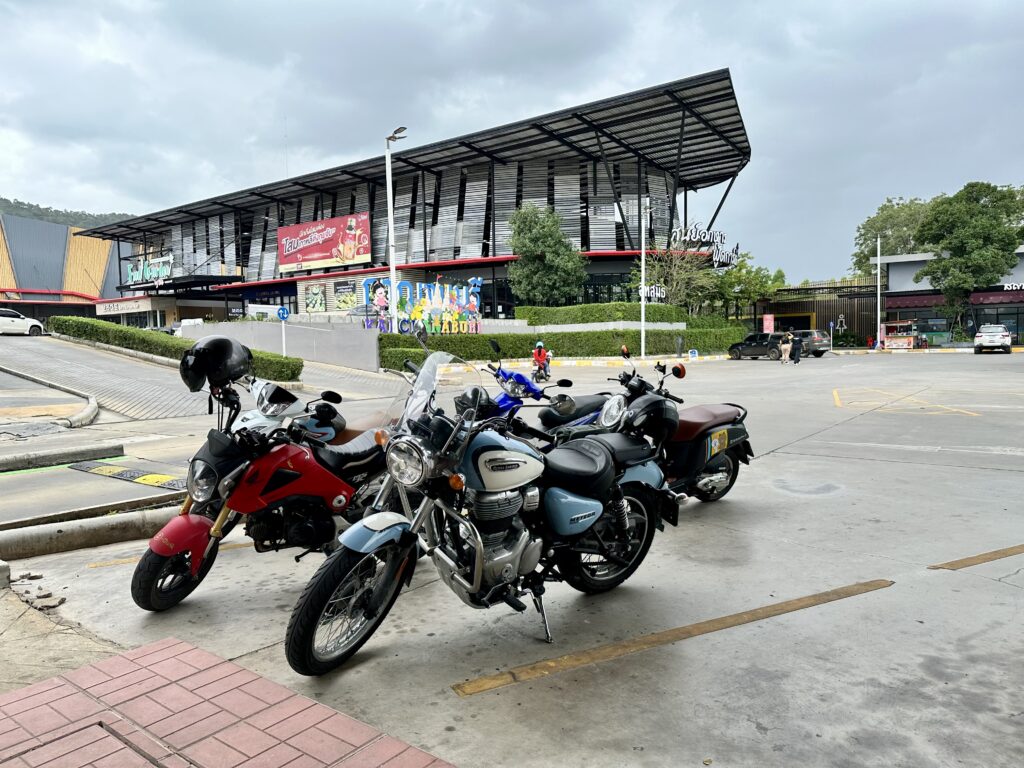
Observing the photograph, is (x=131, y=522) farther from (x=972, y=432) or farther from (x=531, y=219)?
(x=531, y=219)

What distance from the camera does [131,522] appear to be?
5395mm

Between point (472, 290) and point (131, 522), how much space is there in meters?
30.7

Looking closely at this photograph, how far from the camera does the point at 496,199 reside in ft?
136

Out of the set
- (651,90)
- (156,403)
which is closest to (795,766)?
(156,403)

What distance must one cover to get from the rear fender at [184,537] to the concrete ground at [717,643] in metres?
0.39

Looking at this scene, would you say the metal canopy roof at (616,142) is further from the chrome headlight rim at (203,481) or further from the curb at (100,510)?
the chrome headlight rim at (203,481)

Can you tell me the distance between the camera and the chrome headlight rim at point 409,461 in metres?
3.00

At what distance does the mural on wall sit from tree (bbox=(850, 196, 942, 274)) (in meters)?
38.8

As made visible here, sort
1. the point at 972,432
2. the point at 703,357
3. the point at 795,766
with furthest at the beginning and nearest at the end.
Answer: the point at 703,357 < the point at 972,432 < the point at 795,766

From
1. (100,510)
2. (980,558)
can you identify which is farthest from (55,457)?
→ (980,558)

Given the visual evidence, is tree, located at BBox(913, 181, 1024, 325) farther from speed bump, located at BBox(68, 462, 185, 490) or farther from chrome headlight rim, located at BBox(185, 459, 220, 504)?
chrome headlight rim, located at BBox(185, 459, 220, 504)

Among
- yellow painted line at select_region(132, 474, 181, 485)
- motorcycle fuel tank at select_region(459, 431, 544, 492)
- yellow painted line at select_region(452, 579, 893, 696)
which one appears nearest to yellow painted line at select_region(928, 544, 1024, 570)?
yellow painted line at select_region(452, 579, 893, 696)

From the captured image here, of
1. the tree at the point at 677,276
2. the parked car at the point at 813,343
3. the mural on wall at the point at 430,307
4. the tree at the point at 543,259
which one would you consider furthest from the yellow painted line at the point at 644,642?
the parked car at the point at 813,343

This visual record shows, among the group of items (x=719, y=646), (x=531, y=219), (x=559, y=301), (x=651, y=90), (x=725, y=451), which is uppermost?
(x=651, y=90)
